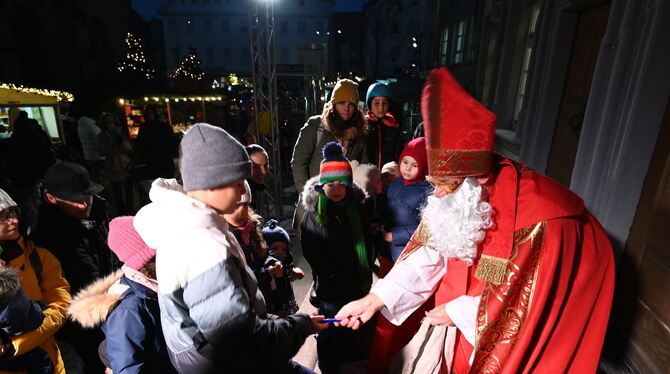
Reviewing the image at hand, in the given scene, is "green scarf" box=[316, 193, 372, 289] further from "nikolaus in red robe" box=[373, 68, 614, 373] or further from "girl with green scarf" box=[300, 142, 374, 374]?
"nikolaus in red robe" box=[373, 68, 614, 373]

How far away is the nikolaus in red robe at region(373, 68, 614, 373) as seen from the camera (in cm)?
154

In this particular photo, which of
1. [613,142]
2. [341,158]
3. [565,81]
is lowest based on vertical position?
[341,158]

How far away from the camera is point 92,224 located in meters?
2.57

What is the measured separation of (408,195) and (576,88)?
2576 mm

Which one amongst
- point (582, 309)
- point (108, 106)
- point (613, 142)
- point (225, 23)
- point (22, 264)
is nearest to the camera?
point (582, 309)

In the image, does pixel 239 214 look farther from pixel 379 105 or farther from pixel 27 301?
pixel 379 105

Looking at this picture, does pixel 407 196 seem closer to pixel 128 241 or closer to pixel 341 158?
pixel 341 158

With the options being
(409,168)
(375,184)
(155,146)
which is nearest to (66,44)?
(155,146)

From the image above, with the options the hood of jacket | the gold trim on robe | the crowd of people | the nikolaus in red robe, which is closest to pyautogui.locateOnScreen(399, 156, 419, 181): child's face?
the crowd of people

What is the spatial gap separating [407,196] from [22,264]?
278 cm

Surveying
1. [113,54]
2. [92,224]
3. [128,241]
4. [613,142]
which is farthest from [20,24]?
[613,142]

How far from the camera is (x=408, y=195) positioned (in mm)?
3125

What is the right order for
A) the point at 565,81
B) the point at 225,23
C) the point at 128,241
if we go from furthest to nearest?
1. the point at 225,23
2. the point at 565,81
3. the point at 128,241

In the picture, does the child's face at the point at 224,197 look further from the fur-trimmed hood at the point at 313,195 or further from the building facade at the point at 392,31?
the building facade at the point at 392,31
